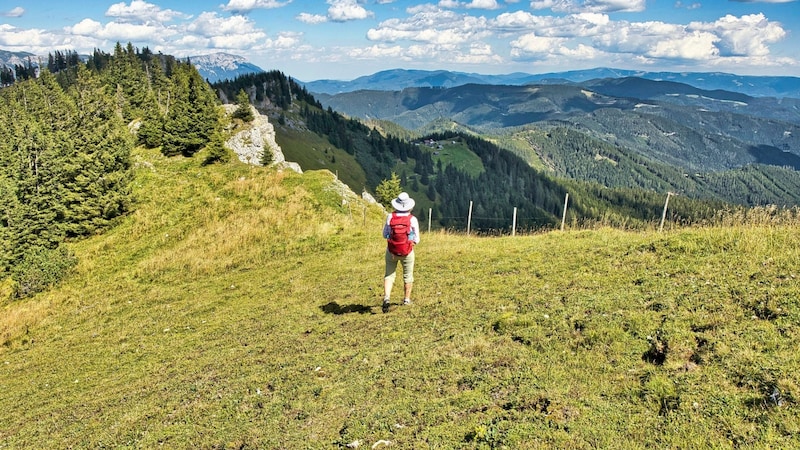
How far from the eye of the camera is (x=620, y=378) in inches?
349

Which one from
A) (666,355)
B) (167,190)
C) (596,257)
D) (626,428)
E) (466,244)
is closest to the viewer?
(626,428)

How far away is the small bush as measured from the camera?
28.5 m

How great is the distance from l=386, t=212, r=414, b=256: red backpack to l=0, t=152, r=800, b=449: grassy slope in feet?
6.71

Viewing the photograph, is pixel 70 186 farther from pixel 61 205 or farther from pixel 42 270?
pixel 42 270

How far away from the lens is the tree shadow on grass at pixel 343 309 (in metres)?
16.3

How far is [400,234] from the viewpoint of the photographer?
1448cm

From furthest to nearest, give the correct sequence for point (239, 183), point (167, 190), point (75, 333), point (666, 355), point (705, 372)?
point (167, 190), point (239, 183), point (75, 333), point (666, 355), point (705, 372)

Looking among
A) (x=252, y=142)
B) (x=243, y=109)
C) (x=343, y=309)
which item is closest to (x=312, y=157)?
(x=243, y=109)

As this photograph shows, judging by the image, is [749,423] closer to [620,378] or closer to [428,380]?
[620,378]

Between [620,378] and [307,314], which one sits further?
[307,314]

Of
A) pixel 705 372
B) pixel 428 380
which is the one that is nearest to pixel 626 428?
pixel 705 372

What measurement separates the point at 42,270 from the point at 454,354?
29881 mm

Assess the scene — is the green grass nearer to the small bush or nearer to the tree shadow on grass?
the small bush

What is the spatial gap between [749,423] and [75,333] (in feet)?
79.7
